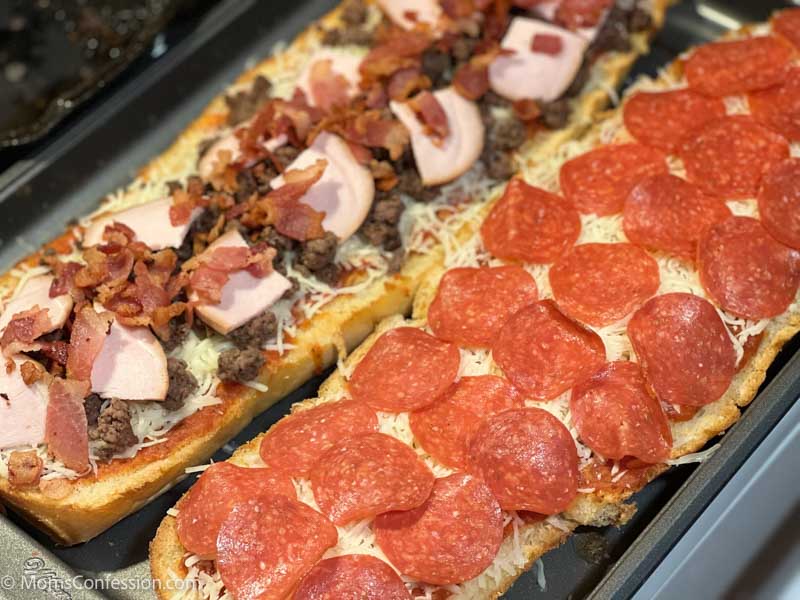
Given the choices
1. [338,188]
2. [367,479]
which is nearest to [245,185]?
[338,188]

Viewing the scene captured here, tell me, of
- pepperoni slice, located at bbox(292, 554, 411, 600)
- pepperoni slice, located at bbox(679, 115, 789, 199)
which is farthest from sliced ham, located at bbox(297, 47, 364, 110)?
pepperoni slice, located at bbox(292, 554, 411, 600)

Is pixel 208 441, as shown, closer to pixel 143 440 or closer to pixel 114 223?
pixel 143 440

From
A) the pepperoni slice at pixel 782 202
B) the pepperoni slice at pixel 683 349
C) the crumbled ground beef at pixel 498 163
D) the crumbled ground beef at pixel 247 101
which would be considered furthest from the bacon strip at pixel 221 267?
the pepperoni slice at pixel 782 202

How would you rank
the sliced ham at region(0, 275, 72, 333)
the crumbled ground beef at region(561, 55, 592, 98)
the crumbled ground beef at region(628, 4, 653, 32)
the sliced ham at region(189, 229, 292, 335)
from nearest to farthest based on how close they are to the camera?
the sliced ham at region(0, 275, 72, 333), the sliced ham at region(189, 229, 292, 335), the crumbled ground beef at region(561, 55, 592, 98), the crumbled ground beef at region(628, 4, 653, 32)

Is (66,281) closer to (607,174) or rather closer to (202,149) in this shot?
(202,149)

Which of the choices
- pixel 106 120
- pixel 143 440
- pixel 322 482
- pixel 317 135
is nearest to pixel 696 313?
pixel 322 482

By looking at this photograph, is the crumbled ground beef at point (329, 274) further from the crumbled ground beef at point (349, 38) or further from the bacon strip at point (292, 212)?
the crumbled ground beef at point (349, 38)

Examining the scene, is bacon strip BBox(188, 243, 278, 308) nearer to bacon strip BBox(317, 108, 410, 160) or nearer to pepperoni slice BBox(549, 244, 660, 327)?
bacon strip BBox(317, 108, 410, 160)
